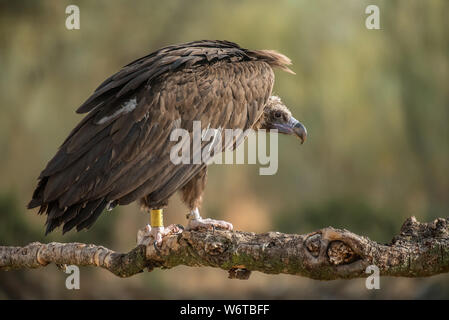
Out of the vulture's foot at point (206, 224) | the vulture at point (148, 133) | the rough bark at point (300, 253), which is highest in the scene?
the vulture at point (148, 133)

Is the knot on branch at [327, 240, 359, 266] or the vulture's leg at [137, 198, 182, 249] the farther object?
the vulture's leg at [137, 198, 182, 249]

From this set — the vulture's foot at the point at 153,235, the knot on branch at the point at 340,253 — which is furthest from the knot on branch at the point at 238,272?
the knot on branch at the point at 340,253

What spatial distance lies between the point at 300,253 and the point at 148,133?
143cm

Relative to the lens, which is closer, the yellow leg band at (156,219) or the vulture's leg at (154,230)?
the vulture's leg at (154,230)

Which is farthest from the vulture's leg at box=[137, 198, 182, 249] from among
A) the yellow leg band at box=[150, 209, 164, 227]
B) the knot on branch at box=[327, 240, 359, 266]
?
the knot on branch at box=[327, 240, 359, 266]

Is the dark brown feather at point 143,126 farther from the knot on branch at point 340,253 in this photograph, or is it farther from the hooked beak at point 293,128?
the knot on branch at point 340,253

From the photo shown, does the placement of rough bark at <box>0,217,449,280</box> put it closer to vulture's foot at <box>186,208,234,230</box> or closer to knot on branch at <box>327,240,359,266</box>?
knot on branch at <box>327,240,359,266</box>

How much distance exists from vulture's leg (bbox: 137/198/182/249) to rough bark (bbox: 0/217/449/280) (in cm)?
6

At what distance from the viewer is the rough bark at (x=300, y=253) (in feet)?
9.45

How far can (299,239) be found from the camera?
10.1 ft

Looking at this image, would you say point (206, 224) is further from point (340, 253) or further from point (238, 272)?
point (340, 253)

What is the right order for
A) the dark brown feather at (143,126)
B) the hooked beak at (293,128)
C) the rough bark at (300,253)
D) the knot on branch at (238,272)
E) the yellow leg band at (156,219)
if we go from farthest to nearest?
the hooked beak at (293,128)
the yellow leg band at (156,219)
the dark brown feather at (143,126)
the knot on branch at (238,272)
the rough bark at (300,253)

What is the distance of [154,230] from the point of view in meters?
3.86

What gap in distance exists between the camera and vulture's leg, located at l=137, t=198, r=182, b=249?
3777 millimetres
